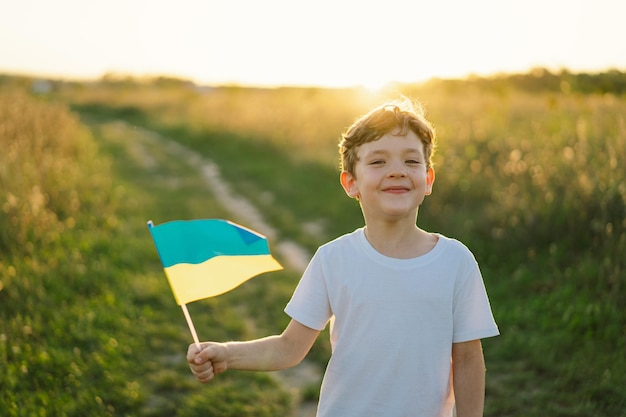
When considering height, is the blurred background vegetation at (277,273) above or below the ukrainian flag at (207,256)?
below

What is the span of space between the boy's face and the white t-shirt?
15 centimetres

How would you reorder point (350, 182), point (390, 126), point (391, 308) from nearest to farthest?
point (391, 308) → point (390, 126) → point (350, 182)

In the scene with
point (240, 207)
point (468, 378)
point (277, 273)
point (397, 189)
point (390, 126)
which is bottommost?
point (277, 273)

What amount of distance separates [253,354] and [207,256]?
0.40 meters

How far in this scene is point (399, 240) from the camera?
2.18 meters

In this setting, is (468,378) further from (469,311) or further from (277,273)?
(277,273)

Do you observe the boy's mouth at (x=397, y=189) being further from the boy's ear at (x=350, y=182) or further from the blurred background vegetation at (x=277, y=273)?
the blurred background vegetation at (x=277, y=273)

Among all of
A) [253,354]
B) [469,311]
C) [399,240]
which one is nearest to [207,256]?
[253,354]

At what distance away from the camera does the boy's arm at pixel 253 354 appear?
84.6 inches

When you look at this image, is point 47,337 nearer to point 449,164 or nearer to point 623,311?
point 623,311

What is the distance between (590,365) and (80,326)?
11.4ft

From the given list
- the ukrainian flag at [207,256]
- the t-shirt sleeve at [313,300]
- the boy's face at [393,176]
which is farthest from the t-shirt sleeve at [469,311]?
the ukrainian flag at [207,256]

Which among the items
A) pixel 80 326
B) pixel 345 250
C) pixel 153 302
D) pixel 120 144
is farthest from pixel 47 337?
pixel 120 144

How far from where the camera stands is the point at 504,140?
8555 millimetres
